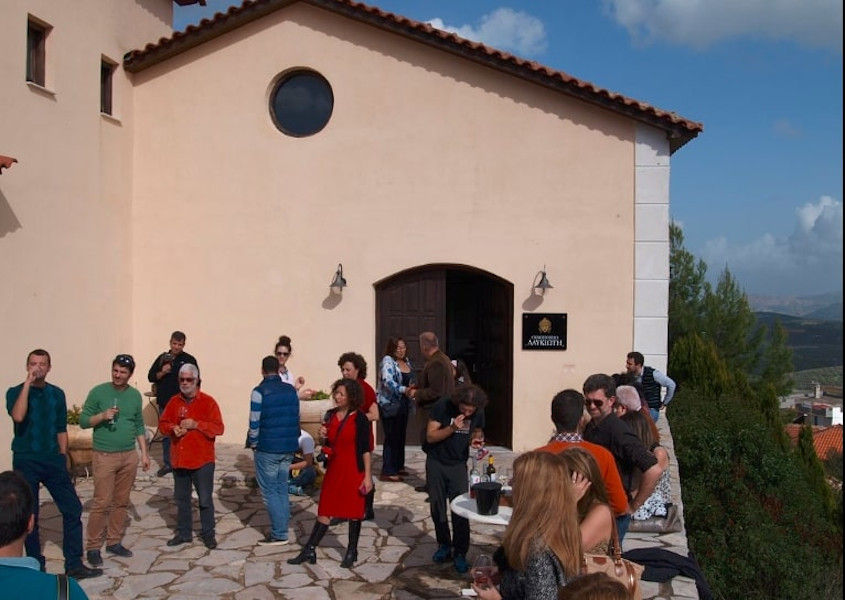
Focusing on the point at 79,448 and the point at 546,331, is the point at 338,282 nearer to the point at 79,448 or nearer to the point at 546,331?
the point at 546,331

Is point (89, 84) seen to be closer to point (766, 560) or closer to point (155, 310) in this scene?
point (155, 310)

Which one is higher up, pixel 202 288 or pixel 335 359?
pixel 202 288

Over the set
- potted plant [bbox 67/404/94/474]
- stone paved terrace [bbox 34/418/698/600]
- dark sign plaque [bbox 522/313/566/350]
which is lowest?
stone paved terrace [bbox 34/418/698/600]

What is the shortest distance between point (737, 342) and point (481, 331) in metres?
16.1

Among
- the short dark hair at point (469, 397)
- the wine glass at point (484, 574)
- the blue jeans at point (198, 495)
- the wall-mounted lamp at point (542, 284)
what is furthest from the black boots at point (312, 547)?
the wall-mounted lamp at point (542, 284)

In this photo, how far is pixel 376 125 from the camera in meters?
11.3

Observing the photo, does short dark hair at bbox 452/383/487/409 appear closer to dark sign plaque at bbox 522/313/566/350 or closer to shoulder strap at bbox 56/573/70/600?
shoulder strap at bbox 56/573/70/600

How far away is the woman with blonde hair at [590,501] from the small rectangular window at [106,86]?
31.6ft

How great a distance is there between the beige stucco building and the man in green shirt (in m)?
3.74

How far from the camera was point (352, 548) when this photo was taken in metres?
6.89

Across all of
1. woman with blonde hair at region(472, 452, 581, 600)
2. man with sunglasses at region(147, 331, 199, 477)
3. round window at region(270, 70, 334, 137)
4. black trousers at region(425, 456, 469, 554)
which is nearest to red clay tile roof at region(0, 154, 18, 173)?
man with sunglasses at region(147, 331, 199, 477)

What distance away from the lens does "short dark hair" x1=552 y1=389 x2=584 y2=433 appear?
483 centimetres

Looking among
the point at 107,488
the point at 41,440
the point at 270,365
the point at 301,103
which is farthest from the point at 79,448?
the point at 301,103

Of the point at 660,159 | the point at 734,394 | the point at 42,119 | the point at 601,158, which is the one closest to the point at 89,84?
the point at 42,119
